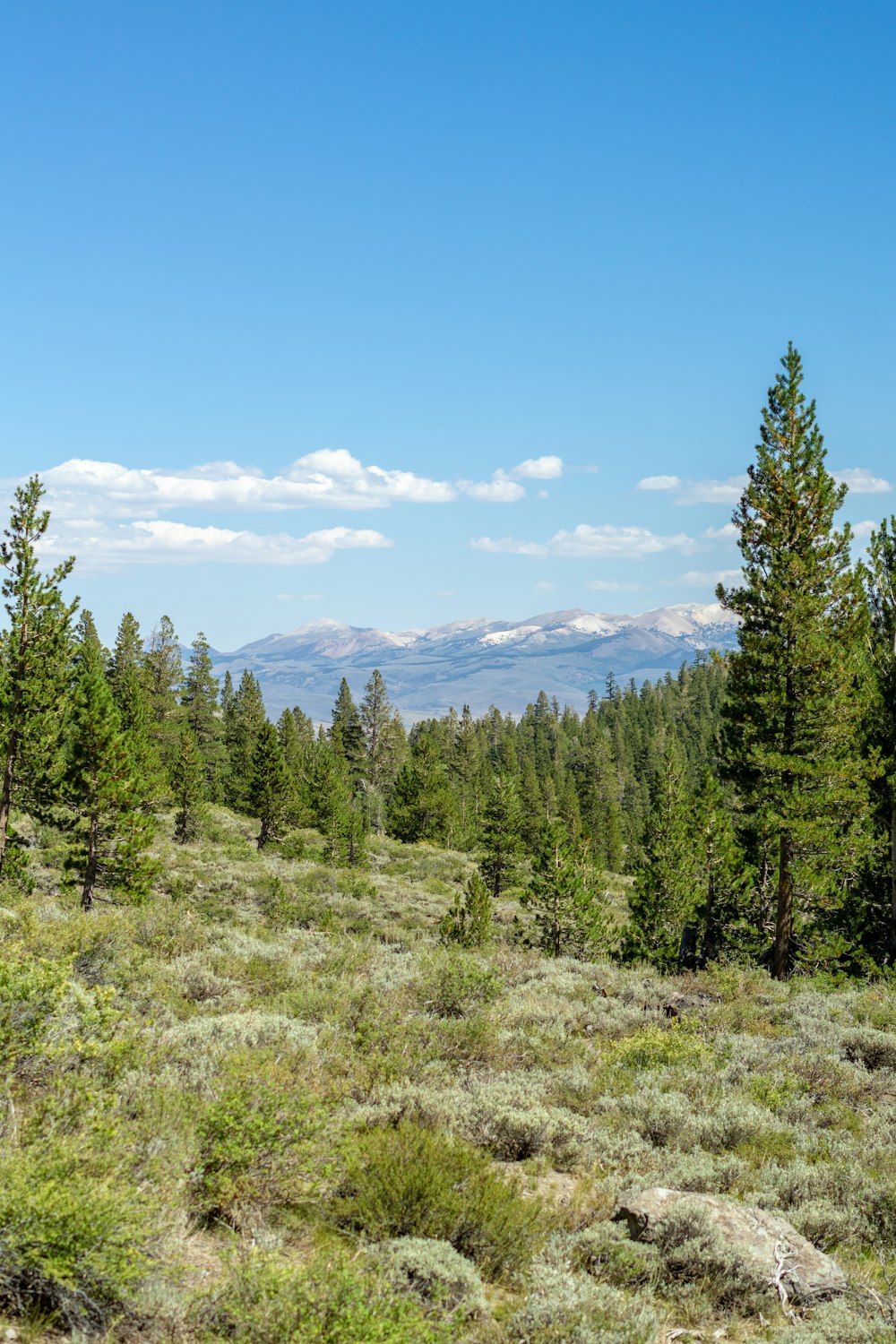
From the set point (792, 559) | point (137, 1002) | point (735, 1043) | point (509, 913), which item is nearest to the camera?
point (137, 1002)

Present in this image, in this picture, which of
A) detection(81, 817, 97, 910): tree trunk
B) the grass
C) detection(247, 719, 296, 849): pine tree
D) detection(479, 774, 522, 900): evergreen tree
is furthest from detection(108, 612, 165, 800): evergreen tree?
detection(479, 774, 522, 900): evergreen tree

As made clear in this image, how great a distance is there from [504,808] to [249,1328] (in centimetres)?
3654

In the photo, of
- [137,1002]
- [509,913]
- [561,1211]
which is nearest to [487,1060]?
[561,1211]

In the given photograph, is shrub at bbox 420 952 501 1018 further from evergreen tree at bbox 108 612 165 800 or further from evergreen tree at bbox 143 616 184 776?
evergreen tree at bbox 143 616 184 776

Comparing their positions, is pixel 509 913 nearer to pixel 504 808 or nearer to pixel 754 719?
pixel 504 808

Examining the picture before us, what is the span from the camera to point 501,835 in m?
40.3

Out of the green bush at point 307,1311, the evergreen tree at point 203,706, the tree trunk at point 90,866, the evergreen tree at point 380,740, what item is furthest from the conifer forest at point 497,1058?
the evergreen tree at point 380,740

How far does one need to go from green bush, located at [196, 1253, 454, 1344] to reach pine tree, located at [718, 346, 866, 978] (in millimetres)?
14653

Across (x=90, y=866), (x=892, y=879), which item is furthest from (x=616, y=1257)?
(x=90, y=866)

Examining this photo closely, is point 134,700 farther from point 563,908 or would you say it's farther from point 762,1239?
point 762,1239

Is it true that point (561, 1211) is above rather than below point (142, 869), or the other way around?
above

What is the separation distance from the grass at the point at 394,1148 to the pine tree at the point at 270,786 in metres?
28.0

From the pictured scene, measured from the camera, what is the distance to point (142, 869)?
22938mm

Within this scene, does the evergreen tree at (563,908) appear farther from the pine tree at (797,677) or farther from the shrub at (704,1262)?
the shrub at (704,1262)
